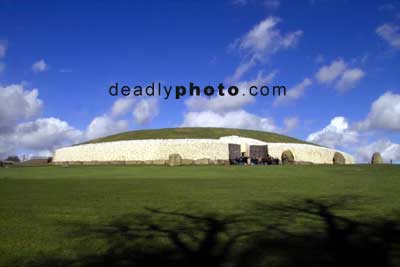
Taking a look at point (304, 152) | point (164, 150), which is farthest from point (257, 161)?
point (304, 152)

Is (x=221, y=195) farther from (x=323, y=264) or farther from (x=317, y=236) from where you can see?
(x=323, y=264)

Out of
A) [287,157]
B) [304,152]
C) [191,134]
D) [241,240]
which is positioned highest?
[191,134]

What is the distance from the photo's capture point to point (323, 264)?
17.7 feet

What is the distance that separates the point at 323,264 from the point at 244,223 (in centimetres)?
250

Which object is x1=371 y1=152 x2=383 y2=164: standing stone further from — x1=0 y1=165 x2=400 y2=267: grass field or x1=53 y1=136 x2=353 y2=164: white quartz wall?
x1=0 y1=165 x2=400 y2=267: grass field

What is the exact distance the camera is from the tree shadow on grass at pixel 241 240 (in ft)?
18.4

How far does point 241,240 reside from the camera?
6539mm

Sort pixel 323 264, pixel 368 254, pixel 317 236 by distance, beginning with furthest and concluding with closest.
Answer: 1. pixel 317 236
2. pixel 368 254
3. pixel 323 264

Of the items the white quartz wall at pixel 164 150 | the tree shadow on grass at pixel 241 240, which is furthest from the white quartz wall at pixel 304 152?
the tree shadow on grass at pixel 241 240

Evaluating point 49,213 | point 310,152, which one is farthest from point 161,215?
point 310,152

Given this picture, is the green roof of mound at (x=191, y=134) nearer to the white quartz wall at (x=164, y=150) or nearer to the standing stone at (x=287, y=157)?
the white quartz wall at (x=164, y=150)

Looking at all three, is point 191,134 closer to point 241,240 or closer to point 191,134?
point 191,134

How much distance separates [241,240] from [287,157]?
148 ft

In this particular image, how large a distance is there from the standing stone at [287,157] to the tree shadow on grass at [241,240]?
4130 cm
